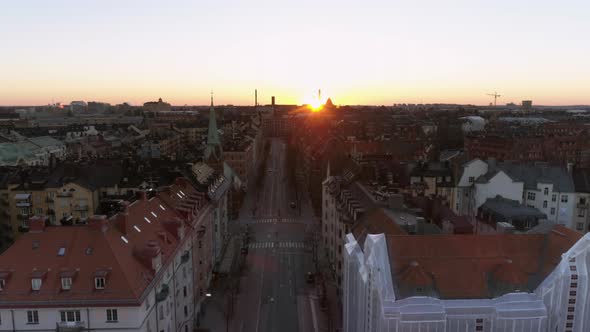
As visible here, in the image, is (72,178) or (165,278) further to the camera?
(72,178)

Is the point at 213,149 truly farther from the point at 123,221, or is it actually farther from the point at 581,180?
the point at 581,180

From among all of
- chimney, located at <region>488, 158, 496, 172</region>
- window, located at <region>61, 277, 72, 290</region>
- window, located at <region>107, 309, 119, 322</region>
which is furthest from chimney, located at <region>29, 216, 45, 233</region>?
chimney, located at <region>488, 158, 496, 172</region>

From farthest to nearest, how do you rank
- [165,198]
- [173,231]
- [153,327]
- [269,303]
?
[269,303], [165,198], [173,231], [153,327]

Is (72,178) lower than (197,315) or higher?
higher

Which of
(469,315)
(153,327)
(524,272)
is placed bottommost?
(153,327)

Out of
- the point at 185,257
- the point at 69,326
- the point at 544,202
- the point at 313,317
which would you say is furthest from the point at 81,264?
the point at 544,202

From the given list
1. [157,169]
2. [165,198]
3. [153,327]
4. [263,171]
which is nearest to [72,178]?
[157,169]

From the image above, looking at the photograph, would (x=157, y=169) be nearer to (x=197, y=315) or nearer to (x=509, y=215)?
(x=197, y=315)
